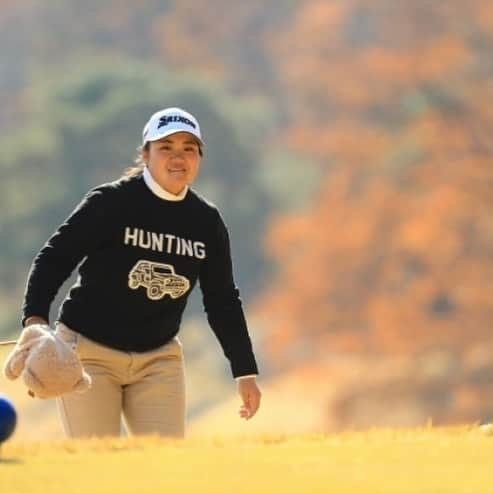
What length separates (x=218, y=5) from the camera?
3747 centimetres

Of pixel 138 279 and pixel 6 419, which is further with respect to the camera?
pixel 138 279

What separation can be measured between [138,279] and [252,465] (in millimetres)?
1326

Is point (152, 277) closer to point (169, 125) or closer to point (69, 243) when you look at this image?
point (69, 243)

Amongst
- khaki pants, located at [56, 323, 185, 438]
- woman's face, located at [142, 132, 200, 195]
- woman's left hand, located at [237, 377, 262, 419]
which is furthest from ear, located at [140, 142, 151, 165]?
woman's left hand, located at [237, 377, 262, 419]

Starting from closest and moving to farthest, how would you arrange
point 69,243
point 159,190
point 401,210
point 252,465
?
point 252,465
point 69,243
point 159,190
point 401,210

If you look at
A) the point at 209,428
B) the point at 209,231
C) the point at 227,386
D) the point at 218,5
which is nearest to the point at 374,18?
the point at 218,5

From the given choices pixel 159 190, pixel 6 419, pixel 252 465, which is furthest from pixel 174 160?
pixel 252 465

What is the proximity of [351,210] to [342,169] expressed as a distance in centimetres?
172

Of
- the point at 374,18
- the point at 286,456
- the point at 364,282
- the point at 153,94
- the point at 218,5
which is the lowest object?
the point at 286,456

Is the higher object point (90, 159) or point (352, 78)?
point (352, 78)

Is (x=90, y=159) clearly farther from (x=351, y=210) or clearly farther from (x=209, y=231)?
(x=209, y=231)

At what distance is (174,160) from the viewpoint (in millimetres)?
4418

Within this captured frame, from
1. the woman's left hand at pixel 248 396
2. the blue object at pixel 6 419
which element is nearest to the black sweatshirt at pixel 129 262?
the woman's left hand at pixel 248 396

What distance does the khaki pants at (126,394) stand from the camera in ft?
14.3
